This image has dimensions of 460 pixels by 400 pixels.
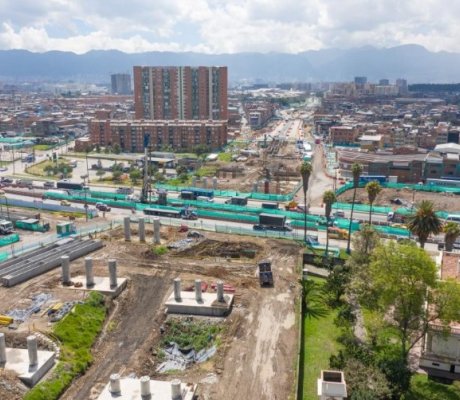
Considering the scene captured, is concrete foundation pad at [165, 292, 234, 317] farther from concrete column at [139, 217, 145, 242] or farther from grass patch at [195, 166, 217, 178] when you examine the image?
grass patch at [195, 166, 217, 178]

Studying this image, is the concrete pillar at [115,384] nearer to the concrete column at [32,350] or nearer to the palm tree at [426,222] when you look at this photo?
the concrete column at [32,350]

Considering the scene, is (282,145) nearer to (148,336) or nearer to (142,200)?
(142,200)

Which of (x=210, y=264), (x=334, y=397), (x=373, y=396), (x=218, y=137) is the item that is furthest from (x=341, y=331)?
(x=218, y=137)

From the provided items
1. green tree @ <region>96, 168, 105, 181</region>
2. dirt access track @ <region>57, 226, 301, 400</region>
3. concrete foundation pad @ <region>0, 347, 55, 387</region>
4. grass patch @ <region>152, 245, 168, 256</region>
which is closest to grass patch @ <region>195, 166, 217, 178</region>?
green tree @ <region>96, 168, 105, 181</region>

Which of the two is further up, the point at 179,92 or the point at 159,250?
the point at 179,92

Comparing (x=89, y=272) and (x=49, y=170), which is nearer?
(x=89, y=272)

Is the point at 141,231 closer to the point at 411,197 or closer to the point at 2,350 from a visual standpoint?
the point at 2,350

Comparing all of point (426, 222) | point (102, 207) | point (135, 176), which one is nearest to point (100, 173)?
point (135, 176)
